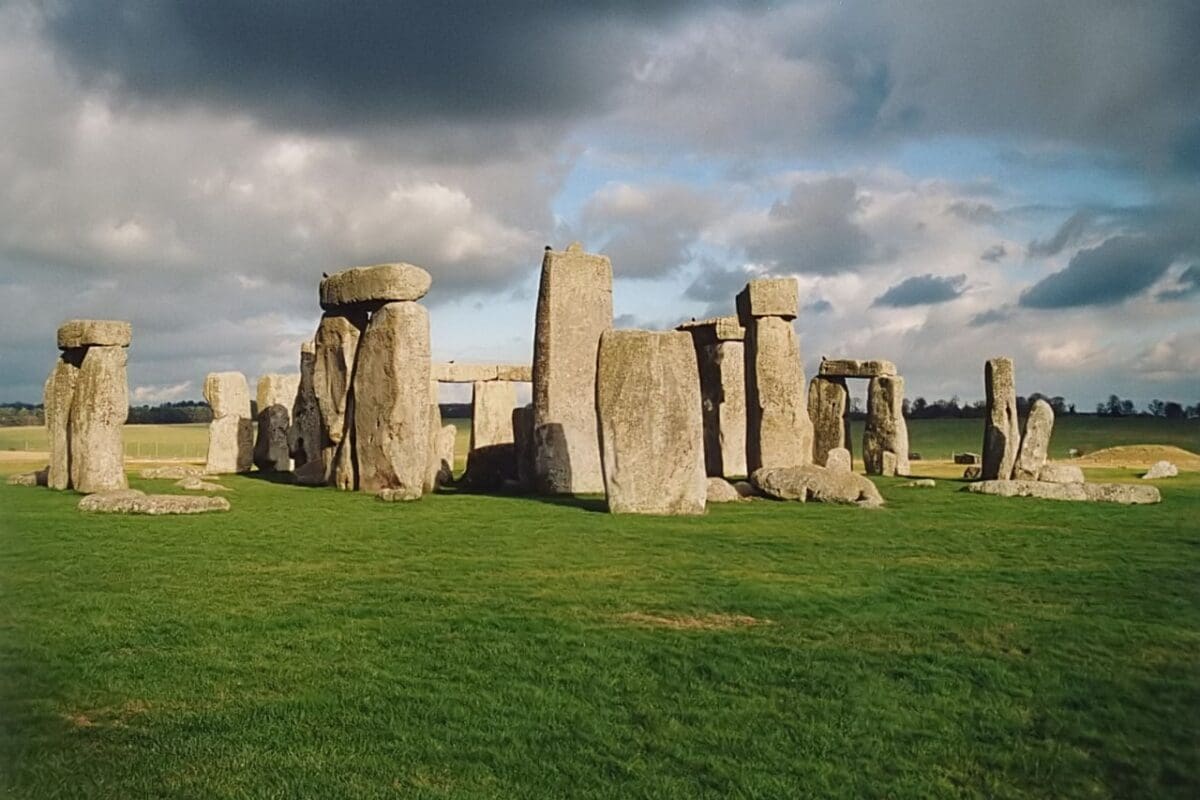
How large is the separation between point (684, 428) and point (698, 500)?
2.87ft

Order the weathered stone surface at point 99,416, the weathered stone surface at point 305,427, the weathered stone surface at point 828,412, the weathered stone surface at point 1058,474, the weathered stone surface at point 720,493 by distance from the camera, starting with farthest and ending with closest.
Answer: the weathered stone surface at point 828,412 < the weathered stone surface at point 305,427 < the weathered stone surface at point 1058,474 < the weathered stone surface at point 99,416 < the weathered stone surface at point 720,493

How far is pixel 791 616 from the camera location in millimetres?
6836

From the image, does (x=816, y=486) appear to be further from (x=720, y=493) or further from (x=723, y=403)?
(x=723, y=403)

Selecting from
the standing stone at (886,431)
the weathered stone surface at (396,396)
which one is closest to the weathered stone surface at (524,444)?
the weathered stone surface at (396,396)

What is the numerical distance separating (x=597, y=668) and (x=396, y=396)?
10.9 m

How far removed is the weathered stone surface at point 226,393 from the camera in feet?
74.2

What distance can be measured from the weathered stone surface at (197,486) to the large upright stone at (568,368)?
5037mm

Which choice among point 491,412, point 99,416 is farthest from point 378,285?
point 491,412

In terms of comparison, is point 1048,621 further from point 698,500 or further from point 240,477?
point 240,477

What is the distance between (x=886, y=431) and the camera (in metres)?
22.3

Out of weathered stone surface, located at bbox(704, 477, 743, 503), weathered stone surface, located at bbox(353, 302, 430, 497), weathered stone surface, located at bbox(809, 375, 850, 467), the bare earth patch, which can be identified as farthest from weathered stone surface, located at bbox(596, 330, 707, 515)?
weathered stone surface, located at bbox(809, 375, 850, 467)

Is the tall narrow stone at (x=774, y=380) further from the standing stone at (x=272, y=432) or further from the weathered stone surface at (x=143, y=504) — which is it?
the standing stone at (x=272, y=432)

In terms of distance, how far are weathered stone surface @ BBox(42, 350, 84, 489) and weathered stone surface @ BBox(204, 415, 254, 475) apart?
5912 mm

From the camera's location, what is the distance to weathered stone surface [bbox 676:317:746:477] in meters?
21.8
